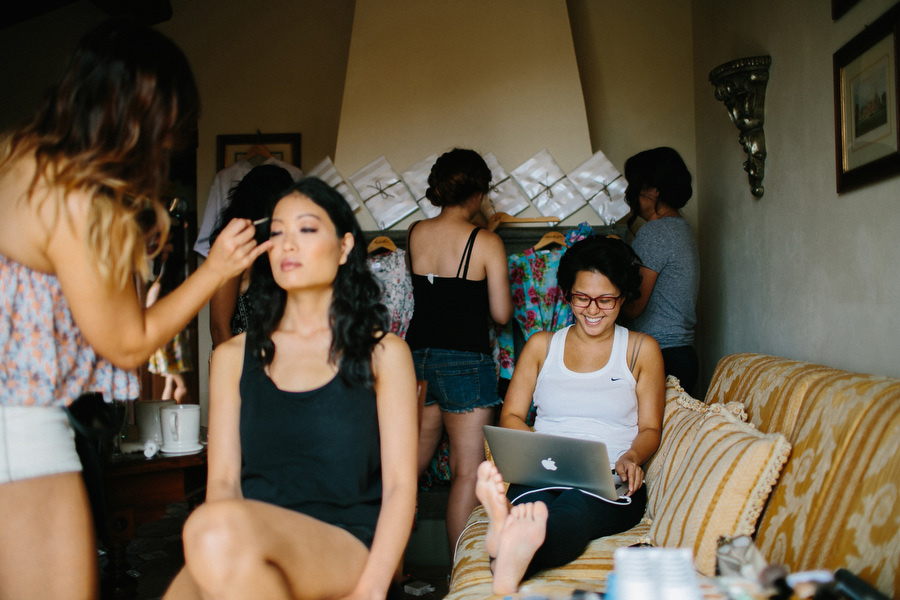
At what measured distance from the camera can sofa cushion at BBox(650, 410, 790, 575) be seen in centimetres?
154

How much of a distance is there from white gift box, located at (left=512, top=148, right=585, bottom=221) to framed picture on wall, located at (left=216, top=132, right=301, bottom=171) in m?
1.68

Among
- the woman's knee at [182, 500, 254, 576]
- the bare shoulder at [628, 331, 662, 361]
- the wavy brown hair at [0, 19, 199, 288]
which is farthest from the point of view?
the bare shoulder at [628, 331, 662, 361]

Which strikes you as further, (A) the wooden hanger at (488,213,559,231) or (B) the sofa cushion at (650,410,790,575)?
(A) the wooden hanger at (488,213,559,231)

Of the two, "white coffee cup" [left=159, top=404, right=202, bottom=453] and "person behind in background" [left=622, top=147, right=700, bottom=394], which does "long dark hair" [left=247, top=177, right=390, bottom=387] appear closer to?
"white coffee cup" [left=159, top=404, right=202, bottom=453]

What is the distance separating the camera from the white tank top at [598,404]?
84.0 inches

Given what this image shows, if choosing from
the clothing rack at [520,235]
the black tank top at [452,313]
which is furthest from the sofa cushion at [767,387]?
the clothing rack at [520,235]

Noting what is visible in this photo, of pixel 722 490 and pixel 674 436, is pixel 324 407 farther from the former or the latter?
pixel 674 436

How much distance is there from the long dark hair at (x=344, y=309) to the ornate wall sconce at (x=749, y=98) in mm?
1646

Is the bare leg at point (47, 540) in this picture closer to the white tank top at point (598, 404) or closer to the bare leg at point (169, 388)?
the white tank top at point (598, 404)

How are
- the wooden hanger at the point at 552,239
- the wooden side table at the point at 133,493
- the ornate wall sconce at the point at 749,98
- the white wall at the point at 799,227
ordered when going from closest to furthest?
the white wall at the point at 799,227, the wooden side table at the point at 133,493, the ornate wall sconce at the point at 749,98, the wooden hanger at the point at 552,239

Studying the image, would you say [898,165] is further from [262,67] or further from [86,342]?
[262,67]

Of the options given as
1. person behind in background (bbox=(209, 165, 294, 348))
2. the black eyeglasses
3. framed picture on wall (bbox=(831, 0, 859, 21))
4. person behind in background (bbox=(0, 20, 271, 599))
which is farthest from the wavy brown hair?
framed picture on wall (bbox=(831, 0, 859, 21))

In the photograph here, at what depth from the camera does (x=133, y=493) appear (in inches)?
83.0

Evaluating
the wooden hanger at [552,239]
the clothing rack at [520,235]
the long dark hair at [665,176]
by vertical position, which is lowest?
the wooden hanger at [552,239]
